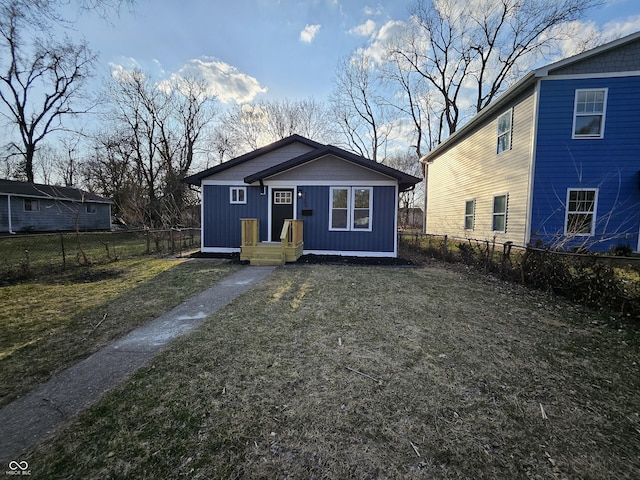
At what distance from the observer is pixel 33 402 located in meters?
2.21

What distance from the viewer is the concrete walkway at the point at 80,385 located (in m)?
1.89

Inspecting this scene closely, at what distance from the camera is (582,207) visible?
8.73 metres

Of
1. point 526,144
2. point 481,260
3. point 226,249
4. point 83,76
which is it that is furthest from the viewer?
point 83,76

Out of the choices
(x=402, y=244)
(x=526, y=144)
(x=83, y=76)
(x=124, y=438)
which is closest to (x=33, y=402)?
(x=124, y=438)

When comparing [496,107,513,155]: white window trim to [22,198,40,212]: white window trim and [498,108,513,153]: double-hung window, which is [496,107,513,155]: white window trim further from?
[22,198,40,212]: white window trim

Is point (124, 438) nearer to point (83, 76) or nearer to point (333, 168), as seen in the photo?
point (333, 168)

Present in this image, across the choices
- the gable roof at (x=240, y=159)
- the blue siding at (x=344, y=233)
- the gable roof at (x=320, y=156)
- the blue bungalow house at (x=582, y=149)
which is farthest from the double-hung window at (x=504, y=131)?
the gable roof at (x=240, y=159)

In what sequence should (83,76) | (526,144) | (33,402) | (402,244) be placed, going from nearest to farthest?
1. (33,402)
2. (526,144)
3. (402,244)
4. (83,76)

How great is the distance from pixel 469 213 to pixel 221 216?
10.6 metres

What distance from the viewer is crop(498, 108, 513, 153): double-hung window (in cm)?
989

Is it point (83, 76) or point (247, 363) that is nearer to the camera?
point (247, 363)

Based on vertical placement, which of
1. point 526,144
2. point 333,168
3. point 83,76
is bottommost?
Answer: point 333,168

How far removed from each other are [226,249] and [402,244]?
8159mm

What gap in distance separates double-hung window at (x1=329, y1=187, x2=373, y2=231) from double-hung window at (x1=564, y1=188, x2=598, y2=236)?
6128mm
